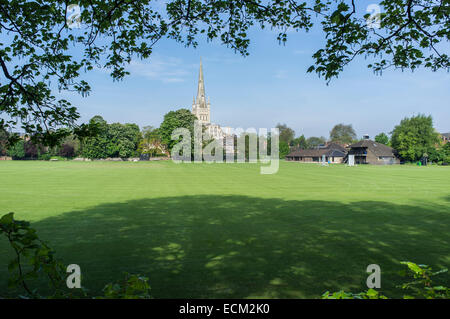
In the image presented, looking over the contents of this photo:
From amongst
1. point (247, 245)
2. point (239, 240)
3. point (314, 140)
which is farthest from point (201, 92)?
point (247, 245)

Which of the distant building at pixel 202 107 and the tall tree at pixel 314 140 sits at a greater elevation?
the distant building at pixel 202 107

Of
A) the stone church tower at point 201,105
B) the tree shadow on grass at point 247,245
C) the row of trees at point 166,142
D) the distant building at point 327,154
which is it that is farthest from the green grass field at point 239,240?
the stone church tower at point 201,105

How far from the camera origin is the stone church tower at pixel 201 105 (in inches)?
6983

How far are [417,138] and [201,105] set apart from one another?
117363 mm

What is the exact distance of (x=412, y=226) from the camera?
12.0 m

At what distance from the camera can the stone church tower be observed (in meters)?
177

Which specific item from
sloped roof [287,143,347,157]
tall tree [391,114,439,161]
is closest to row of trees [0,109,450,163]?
tall tree [391,114,439,161]

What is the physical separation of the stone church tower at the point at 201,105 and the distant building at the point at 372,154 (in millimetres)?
98873

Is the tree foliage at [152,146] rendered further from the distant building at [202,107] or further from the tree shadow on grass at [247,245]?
the tree shadow on grass at [247,245]

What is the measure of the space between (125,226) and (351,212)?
11.0 meters

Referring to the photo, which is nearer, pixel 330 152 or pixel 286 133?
pixel 330 152

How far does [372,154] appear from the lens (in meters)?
91.9

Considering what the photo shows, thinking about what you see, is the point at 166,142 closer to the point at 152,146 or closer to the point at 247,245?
the point at 152,146
